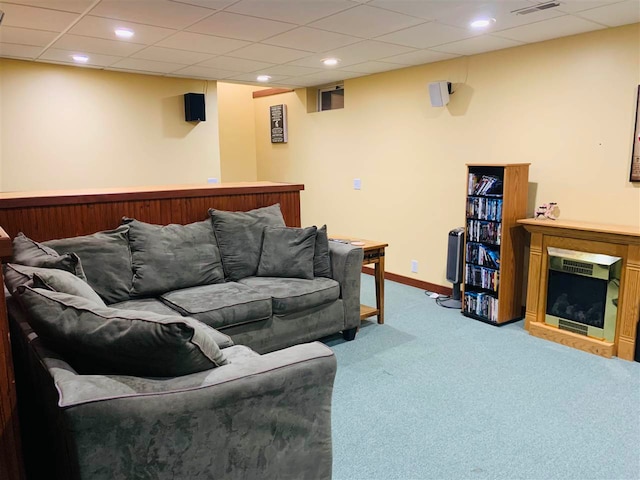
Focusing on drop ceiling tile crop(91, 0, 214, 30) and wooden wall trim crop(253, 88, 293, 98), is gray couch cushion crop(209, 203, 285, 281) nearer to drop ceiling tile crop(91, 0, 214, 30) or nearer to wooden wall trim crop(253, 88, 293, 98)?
drop ceiling tile crop(91, 0, 214, 30)

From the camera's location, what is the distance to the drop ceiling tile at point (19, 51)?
385 cm

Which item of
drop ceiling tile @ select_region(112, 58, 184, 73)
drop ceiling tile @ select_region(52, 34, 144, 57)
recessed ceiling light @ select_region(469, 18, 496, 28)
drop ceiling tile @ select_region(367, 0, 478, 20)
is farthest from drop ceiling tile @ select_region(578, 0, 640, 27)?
drop ceiling tile @ select_region(112, 58, 184, 73)

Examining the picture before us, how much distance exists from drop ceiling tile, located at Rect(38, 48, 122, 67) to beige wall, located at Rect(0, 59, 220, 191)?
0.99ft

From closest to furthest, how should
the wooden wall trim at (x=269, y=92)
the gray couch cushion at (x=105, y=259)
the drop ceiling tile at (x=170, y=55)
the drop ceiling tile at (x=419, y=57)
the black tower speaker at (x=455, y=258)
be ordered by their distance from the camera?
the gray couch cushion at (x=105, y=259)
the drop ceiling tile at (x=170, y=55)
the drop ceiling tile at (x=419, y=57)
the black tower speaker at (x=455, y=258)
the wooden wall trim at (x=269, y=92)

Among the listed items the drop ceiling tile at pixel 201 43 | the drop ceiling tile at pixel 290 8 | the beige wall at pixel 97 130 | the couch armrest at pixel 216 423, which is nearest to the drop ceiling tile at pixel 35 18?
the drop ceiling tile at pixel 201 43

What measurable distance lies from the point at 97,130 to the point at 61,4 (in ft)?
7.93

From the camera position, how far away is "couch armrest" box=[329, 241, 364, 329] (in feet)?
11.5

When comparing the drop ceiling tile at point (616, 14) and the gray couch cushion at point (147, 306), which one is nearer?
the gray couch cushion at point (147, 306)

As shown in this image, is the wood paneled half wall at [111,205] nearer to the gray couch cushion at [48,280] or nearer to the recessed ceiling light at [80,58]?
the gray couch cushion at [48,280]

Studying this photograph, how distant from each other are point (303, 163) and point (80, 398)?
17.8 feet

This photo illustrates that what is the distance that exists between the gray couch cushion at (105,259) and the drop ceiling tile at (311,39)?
1.85m

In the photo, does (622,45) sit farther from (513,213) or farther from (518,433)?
(518,433)

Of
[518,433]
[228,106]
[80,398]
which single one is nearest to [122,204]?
[80,398]

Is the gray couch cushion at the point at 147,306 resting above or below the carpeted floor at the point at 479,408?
above
